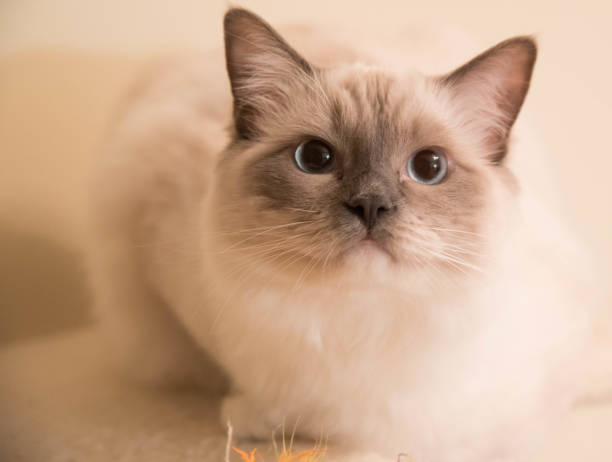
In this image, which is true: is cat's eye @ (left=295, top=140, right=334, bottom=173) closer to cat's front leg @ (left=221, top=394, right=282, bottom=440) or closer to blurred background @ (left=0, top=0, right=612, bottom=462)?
cat's front leg @ (left=221, top=394, right=282, bottom=440)

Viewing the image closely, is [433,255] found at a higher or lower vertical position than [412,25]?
lower

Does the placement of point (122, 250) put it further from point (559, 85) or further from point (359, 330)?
point (559, 85)

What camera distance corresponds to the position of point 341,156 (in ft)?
3.57

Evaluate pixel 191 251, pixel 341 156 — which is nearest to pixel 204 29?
pixel 191 251

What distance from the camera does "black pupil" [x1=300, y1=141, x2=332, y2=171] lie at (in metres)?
1.11

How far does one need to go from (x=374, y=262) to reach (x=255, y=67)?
0.46 m

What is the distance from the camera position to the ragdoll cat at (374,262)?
1049mm

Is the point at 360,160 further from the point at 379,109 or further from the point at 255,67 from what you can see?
the point at 255,67

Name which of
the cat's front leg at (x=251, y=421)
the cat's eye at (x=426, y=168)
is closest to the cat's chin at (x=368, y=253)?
the cat's eye at (x=426, y=168)

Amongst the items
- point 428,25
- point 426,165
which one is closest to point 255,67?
point 426,165

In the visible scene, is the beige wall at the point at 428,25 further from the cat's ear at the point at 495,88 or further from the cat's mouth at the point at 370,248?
the cat's mouth at the point at 370,248

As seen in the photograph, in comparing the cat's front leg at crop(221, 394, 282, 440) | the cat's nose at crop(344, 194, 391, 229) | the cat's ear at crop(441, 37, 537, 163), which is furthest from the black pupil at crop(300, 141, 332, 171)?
the cat's front leg at crop(221, 394, 282, 440)

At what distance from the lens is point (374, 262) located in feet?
3.34

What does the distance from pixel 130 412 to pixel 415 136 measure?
0.97 metres
